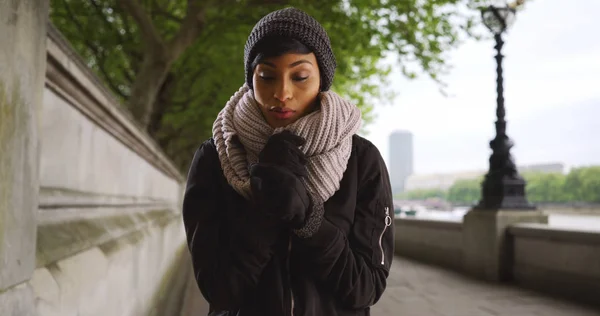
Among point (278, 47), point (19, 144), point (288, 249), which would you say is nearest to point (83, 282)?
point (19, 144)

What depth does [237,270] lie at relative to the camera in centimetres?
142

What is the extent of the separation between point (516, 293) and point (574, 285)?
2.27 feet

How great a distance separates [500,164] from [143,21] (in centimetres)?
594

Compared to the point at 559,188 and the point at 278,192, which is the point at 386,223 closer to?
the point at 278,192

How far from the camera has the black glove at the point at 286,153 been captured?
1.35 meters

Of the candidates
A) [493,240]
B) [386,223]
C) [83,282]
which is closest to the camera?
[386,223]

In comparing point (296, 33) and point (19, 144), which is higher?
point (296, 33)

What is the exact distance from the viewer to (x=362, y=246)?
1521 millimetres

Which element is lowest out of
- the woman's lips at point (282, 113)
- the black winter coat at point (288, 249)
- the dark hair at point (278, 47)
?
the black winter coat at point (288, 249)

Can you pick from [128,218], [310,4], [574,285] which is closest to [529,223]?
[574,285]

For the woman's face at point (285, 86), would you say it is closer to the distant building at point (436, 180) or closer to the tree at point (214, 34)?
the tree at point (214, 34)

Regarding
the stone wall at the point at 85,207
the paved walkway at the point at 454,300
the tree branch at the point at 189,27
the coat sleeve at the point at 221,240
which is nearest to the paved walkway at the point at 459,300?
the paved walkway at the point at 454,300

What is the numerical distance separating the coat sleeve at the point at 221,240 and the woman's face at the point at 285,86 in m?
0.25

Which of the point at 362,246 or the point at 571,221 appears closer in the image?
the point at 362,246
